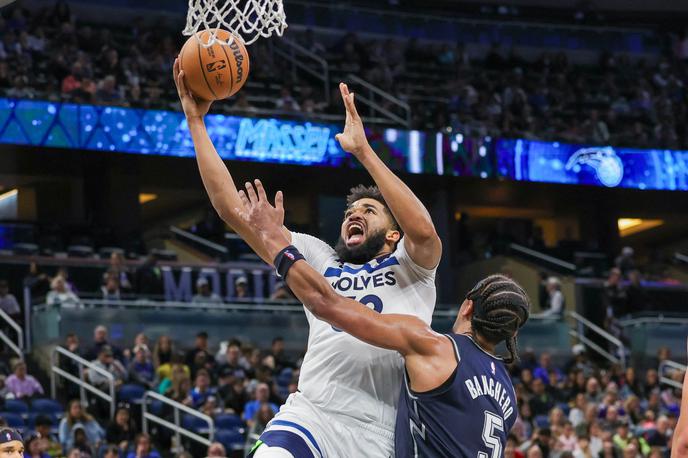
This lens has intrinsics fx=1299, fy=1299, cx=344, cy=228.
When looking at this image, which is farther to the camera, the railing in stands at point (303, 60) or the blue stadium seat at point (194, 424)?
the railing in stands at point (303, 60)

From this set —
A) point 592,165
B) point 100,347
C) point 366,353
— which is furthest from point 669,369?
point 366,353

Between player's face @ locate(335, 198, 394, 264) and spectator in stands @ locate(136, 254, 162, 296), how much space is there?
13441mm

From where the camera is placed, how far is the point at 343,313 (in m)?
4.80

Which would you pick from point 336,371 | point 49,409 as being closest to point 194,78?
point 336,371

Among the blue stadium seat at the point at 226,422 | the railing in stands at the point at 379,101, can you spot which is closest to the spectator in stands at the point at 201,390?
the blue stadium seat at the point at 226,422

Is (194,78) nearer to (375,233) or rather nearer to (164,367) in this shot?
(375,233)

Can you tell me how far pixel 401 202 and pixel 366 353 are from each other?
26.4 inches

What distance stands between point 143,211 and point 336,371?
23909 millimetres

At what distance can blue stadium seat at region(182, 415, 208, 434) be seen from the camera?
1453 centimetres

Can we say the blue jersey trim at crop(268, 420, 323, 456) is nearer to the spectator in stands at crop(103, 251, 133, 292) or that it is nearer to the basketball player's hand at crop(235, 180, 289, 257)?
the basketball player's hand at crop(235, 180, 289, 257)

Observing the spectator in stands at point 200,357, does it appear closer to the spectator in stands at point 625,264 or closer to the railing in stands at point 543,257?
the railing in stands at point 543,257

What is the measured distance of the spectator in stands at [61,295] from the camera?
17.1 m

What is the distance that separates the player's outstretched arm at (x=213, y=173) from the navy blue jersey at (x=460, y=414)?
111 centimetres

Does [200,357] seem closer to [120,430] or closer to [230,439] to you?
[230,439]
